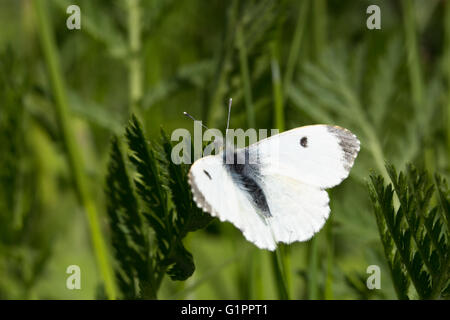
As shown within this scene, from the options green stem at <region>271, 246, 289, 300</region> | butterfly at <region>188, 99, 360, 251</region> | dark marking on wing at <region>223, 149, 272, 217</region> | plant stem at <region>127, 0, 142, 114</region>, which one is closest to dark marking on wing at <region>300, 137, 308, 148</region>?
butterfly at <region>188, 99, 360, 251</region>

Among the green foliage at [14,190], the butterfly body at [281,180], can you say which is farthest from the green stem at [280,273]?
the green foliage at [14,190]

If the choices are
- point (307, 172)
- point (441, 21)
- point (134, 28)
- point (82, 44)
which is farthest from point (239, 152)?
point (441, 21)

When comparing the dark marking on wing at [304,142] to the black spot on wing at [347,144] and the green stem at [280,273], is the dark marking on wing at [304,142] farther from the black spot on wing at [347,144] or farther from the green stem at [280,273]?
the green stem at [280,273]

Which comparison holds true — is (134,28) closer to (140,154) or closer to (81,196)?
(81,196)

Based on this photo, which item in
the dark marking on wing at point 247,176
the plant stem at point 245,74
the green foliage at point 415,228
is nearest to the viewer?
the green foliage at point 415,228

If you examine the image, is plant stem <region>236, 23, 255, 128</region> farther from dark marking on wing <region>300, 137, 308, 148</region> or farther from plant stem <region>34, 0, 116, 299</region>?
plant stem <region>34, 0, 116, 299</region>
